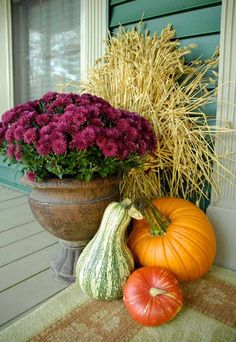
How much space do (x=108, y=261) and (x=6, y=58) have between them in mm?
2482

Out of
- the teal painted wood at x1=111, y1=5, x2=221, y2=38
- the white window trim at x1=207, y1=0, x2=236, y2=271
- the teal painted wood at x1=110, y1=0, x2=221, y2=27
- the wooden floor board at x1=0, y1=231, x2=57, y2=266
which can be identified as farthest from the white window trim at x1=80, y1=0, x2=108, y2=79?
the wooden floor board at x1=0, y1=231, x2=57, y2=266

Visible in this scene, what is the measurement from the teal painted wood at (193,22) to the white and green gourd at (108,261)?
1.00 m

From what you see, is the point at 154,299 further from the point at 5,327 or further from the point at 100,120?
the point at 100,120

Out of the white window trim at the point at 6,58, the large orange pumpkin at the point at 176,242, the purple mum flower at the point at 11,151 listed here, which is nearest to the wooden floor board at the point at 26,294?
the large orange pumpkin at the point at 176,242

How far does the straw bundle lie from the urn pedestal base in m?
0.42

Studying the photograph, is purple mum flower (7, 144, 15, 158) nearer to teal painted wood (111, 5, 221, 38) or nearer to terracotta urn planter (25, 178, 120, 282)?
terracotta urn planter (25, 178, 120, 282)

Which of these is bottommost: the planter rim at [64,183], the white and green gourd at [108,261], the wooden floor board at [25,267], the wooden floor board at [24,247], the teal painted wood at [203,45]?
the wooden floor board at [25,267]

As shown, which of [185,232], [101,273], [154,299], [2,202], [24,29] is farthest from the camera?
[24,29]

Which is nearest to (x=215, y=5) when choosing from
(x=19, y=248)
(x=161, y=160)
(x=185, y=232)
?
(x=161, y=160)

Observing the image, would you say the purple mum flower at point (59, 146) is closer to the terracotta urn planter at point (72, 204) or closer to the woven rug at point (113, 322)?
the terracotta urn planter at point (72, 204)

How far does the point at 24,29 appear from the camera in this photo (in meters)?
2.75

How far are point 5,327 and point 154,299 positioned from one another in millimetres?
533

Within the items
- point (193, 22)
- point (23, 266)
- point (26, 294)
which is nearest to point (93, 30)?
point (193, 22)

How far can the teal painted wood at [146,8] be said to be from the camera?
59.3 inches
